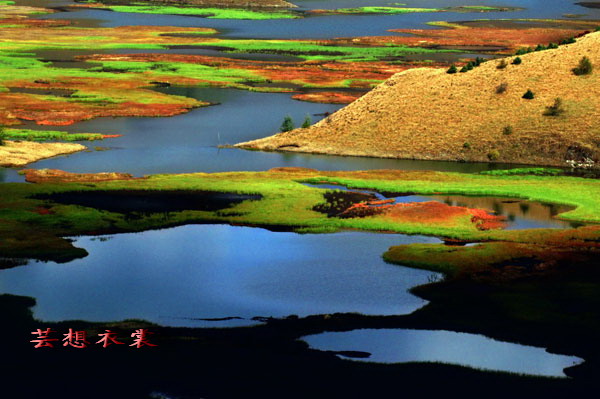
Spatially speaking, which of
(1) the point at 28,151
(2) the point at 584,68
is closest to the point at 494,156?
(2) the point at 584,68

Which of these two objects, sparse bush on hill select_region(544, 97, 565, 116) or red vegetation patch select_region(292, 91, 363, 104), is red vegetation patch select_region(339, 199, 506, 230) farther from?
red vegetation patch select_region(292, 91, 363, 104)

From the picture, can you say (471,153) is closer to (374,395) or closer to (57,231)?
(57,231)

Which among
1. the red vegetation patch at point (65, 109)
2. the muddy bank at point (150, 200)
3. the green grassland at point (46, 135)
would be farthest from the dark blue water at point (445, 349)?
the red vegetation patch at point (65, 109)

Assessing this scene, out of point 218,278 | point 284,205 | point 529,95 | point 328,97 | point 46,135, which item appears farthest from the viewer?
point 328,97

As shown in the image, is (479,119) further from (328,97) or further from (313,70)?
(313,70)

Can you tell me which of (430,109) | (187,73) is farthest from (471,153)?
(187,73)

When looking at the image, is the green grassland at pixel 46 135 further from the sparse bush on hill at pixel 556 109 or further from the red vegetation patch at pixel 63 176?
the sparse bush on hill at pixel 556 109

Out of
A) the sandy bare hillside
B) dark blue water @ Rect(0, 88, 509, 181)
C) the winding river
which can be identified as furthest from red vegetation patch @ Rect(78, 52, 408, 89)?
the winding river
